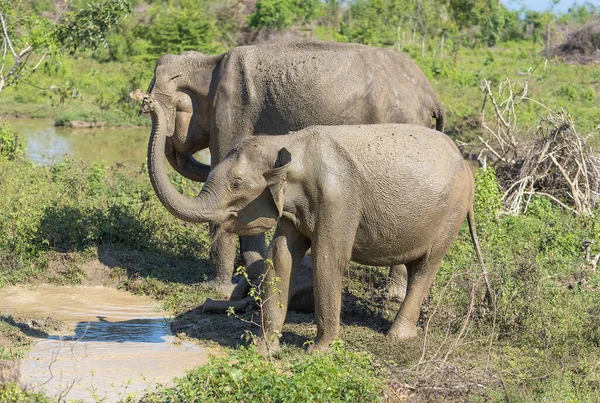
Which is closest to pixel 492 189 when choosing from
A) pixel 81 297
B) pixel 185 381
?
pixel 81 297

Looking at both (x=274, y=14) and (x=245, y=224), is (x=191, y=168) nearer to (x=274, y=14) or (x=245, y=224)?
(x=245, y=224)

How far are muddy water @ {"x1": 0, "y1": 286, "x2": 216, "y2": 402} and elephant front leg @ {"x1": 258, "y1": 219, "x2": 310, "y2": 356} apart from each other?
57 centimetres

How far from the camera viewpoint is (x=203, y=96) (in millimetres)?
9992

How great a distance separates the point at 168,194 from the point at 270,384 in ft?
6.52

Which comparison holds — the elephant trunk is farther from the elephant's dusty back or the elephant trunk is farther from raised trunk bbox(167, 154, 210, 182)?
raised trunk bbox(167, 154, 210, 182)

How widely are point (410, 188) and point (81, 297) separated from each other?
Answer: 369 cm

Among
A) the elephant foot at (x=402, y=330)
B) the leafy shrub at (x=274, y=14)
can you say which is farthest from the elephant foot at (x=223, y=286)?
the leafy shrub at (x=274, y=14)

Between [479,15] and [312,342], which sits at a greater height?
[312,342]

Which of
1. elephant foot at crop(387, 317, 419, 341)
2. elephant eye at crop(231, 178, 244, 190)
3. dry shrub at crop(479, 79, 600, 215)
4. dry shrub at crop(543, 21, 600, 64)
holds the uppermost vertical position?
elephant eye at crop(231, 178, 244, 190)

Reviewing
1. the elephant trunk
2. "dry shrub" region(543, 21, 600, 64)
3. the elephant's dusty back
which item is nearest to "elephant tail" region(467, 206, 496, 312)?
the elephant's dusty back

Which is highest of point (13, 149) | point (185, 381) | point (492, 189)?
point (185, 381)

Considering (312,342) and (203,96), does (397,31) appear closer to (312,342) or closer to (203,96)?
(203,96)

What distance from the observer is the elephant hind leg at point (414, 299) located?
816 centimetres

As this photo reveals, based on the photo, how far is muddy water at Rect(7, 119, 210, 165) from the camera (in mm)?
18703
